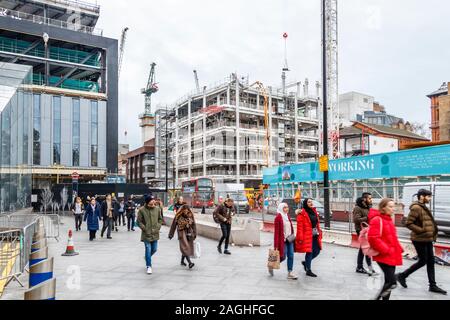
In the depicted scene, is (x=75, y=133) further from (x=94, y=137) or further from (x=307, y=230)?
(x=307, y=230)

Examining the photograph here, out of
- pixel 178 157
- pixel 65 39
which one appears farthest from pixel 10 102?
pixel 178 157

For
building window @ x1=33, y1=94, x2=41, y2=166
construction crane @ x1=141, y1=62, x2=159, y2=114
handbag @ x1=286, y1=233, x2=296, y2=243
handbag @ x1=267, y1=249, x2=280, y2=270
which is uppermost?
construction crane @ x1=141, y1=62, x2=159, y2=114

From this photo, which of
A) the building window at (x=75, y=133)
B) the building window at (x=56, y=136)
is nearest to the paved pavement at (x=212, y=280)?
the building window at (x=56, y=136)

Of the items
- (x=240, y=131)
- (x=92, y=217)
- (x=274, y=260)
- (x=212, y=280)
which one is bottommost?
(x=212, y=280)

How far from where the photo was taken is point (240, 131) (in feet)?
213

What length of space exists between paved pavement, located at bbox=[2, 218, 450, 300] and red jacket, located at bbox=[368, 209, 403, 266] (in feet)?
4.38

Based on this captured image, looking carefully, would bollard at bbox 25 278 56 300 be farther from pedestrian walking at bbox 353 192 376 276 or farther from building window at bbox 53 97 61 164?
building window at bbox 53 97 61 164

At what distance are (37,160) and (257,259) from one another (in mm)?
41324

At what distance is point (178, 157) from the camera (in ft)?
256

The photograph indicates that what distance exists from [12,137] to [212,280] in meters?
13.1

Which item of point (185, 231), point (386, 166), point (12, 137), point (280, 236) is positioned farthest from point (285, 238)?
point (386, 166)

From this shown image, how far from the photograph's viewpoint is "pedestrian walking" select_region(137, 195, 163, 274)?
8.45 metres

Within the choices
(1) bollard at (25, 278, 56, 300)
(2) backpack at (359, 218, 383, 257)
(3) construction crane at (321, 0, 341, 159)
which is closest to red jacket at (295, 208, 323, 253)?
(2) backpack at (359, 218, 383, 257)

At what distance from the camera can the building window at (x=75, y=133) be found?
156 ft
